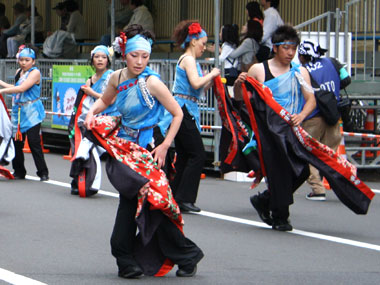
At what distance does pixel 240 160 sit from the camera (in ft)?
29.3

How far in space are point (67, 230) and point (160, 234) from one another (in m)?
2.16

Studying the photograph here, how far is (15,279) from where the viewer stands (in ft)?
20.1

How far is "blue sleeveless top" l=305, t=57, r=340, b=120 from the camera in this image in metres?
10.2

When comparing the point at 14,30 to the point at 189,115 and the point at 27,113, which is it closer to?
the point at 27,113

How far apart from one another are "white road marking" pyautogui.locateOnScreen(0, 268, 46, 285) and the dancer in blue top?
18.6ft

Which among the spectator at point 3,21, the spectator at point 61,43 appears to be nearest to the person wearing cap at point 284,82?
the spectator at point 61,43

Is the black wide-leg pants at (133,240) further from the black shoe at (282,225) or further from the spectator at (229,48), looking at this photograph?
the spectator at (229,48)

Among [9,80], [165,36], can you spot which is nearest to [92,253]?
[9,80]

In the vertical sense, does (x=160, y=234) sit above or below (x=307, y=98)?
below

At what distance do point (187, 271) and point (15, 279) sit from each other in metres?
1.17

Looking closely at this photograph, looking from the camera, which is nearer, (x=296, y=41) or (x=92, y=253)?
(x=92, y=253)

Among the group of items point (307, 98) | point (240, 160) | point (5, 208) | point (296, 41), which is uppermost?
point (296, 41)

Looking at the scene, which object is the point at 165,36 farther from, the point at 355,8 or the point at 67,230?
the point at 67,230

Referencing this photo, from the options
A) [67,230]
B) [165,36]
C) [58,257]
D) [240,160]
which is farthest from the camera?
[165,36]
